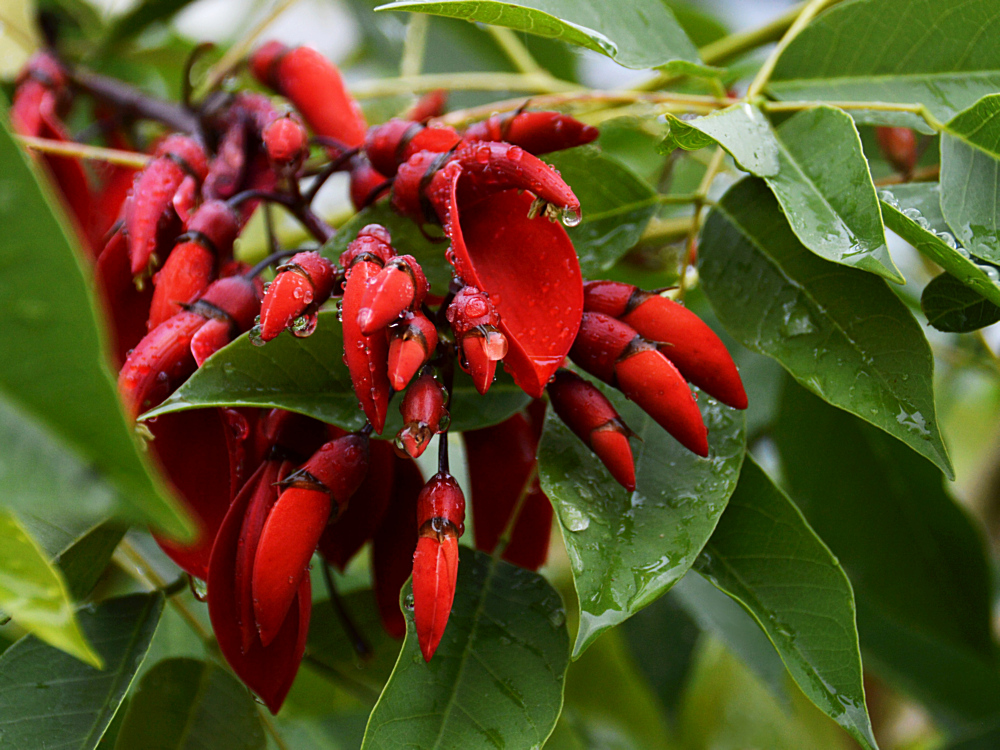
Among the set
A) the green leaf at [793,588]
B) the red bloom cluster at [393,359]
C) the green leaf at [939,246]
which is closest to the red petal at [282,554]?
the red bloom cluster at [393,359]

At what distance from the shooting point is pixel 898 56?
592 mm

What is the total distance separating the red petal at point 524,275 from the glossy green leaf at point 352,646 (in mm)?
326

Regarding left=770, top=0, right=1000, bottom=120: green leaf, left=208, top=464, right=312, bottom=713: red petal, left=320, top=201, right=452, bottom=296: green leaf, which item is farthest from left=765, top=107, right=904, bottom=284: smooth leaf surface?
left=208, top=464, right=312, bottom=713: red petal

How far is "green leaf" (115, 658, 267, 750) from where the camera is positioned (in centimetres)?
56

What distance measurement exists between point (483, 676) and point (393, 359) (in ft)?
0.60

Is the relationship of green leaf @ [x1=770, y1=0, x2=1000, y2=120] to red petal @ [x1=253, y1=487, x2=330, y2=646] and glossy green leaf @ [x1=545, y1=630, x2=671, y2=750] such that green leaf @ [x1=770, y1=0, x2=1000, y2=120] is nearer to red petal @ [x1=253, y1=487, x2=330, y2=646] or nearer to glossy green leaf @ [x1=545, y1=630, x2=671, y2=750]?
red petal @ [x1=253, y1=487, x2=330, y2=646]

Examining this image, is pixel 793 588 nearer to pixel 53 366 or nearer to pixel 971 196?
pixel 971 196

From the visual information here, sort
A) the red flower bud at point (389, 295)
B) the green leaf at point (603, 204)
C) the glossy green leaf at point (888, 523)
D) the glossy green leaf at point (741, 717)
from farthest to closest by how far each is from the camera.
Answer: the glossy green leaf at point (741, 717) < the glossy green leaf at point (888, 523) < the green leaf at point (603, 204) < the red flower bud at point (389, 295)

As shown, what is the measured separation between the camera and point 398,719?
1.37ft

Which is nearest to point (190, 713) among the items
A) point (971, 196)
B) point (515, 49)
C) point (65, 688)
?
point (65, 688)

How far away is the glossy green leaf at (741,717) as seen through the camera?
1255mm

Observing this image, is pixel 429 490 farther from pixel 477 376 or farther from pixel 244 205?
pixel 244 205

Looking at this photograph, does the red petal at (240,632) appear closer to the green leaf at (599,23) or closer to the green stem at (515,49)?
the green leaf at (599,23)

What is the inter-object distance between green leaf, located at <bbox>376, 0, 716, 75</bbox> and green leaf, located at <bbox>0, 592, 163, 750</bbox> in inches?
16.2
